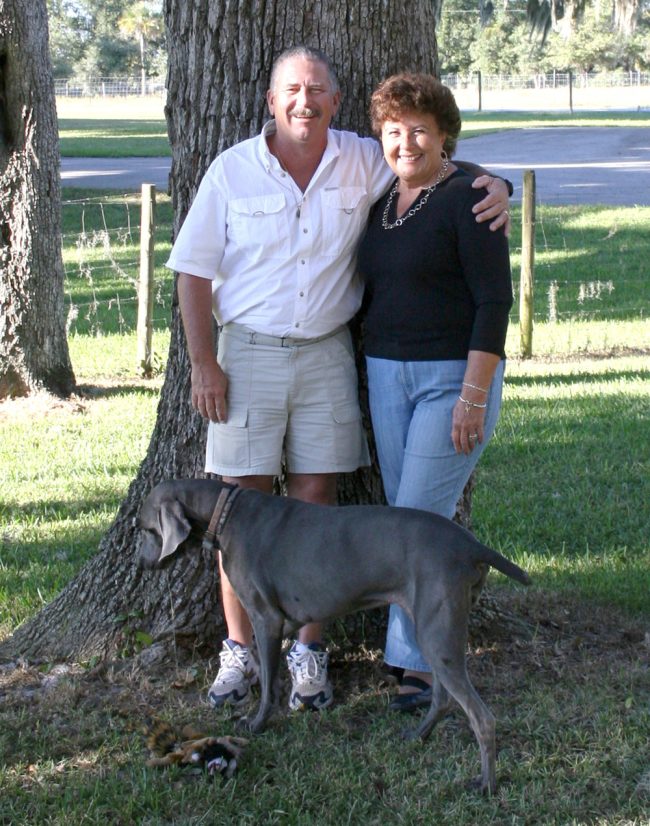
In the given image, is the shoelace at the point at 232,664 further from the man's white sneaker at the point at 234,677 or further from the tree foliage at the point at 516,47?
the tree foliage at the point at 516,47

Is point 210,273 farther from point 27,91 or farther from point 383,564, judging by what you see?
point 27,91

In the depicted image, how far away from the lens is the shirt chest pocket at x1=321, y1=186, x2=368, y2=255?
420 centimetres

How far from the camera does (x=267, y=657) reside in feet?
13.5

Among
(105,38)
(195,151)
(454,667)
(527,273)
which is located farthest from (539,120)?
(105,38)

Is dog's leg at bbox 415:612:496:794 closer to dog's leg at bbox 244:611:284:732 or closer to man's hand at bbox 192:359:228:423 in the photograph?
dog's leg at bbox 244:611:284:732

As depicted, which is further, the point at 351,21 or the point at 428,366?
the point at 351,21

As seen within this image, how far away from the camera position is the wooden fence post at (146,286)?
10234mm

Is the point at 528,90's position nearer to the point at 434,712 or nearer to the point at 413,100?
the point at 413,100

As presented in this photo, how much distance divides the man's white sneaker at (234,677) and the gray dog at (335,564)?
0.85 ft

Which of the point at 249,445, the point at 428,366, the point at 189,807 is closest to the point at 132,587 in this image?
the point at 249,445

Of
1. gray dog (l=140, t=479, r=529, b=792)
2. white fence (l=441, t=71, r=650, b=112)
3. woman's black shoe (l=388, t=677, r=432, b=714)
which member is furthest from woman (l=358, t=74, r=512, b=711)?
white fence (l=441, t=71, r=650, b=112)

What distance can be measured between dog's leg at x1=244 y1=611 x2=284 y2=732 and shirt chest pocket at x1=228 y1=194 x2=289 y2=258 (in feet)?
4.18

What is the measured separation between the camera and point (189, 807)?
12.3ft

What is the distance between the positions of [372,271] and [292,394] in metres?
0.52
